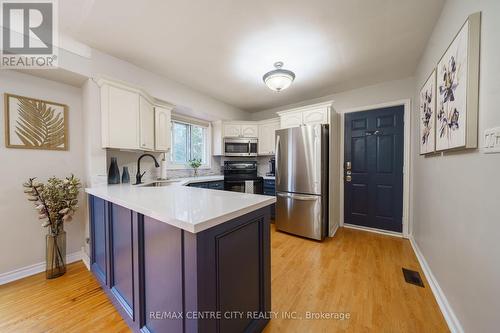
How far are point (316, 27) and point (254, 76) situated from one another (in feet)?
3.77

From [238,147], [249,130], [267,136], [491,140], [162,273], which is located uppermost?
[249,130]

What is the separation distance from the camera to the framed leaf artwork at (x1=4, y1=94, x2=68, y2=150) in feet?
6.13

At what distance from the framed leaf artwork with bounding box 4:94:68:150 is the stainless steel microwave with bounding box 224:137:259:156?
2485mm

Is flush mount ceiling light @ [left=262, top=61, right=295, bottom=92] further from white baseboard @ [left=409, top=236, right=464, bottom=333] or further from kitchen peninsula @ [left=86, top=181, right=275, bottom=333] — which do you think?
white baseboard @ [left=409, top=236, right=464, bottom=333]

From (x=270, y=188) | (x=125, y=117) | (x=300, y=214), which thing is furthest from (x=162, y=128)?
(x=300, y=214)

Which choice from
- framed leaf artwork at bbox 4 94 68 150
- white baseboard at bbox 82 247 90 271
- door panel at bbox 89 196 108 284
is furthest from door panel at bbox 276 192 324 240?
framed leaf artwork at bbox 4 94 68 150

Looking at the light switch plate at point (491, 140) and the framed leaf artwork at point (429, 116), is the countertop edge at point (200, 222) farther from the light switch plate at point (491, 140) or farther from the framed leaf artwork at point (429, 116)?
the framed leaf artwork at point (429, 116)

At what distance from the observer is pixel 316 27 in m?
1.79

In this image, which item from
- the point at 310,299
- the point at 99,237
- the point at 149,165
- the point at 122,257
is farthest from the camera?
the point at 149,165

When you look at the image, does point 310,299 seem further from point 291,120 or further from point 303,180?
point 291,120

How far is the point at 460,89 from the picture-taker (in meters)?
1.21

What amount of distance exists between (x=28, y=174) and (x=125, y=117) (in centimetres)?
113

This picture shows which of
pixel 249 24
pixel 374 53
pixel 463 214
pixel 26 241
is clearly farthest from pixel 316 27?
pixel 26 241

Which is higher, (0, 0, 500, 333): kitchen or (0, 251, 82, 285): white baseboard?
(0, 0, 500, 333): kitchen
